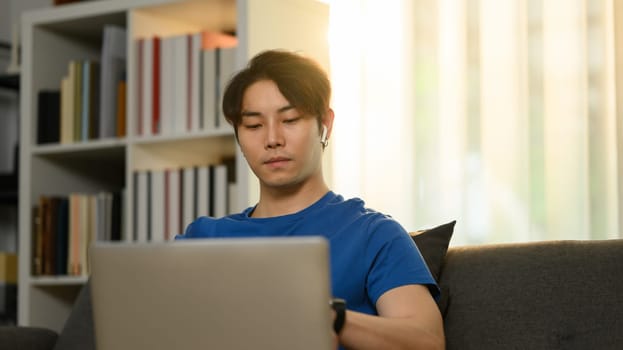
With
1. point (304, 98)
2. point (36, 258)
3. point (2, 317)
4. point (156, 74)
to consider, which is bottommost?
point (2, 317)

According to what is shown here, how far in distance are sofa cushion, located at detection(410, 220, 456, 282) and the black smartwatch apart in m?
0.63

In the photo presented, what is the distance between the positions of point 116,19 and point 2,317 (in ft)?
4.21

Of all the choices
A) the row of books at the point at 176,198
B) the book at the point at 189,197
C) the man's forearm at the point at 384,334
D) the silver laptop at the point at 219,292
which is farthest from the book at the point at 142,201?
the silver laptop at the point at 219,292

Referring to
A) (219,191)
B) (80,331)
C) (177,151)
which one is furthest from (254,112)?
(177,151)

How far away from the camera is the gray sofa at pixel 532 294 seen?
5.63 feet

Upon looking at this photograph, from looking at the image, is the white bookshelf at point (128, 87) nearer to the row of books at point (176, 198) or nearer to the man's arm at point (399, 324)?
the row of books at point (176, 198)

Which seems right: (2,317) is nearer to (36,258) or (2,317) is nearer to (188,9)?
(36,258)

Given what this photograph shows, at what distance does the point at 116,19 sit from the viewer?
3.21 m

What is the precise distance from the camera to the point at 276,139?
5.40ft

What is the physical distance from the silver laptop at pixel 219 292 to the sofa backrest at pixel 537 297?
76 cm

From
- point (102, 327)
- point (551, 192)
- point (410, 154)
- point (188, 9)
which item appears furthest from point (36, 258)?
point (102, 327)

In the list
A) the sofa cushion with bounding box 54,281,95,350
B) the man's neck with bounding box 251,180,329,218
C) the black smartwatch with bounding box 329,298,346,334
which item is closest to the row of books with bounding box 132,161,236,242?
the sofa cushion with bounding box 54,281,95,350

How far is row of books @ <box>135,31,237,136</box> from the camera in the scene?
2908mm

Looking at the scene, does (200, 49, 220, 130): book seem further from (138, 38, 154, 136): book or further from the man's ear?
the man's ear
